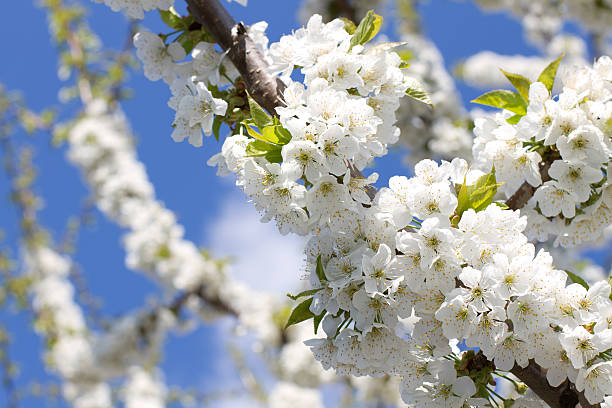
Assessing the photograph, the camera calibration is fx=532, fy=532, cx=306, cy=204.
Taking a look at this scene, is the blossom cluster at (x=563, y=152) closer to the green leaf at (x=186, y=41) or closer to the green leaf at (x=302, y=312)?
the green leaf at (x=302, y=312)

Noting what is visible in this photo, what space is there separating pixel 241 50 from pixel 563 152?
3.20ft

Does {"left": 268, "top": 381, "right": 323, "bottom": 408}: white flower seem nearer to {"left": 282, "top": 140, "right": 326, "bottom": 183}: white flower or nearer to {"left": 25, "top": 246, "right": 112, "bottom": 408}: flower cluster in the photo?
{"left": 25, "top": 246, "right": 112, "bottom": 408}: flower cluster

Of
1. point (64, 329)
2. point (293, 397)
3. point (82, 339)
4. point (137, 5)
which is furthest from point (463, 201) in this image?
point (64, 329)

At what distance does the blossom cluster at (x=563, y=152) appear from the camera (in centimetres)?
144

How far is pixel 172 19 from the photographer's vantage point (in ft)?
6.01

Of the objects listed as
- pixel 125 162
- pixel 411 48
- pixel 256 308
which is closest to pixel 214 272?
pixel 256 308

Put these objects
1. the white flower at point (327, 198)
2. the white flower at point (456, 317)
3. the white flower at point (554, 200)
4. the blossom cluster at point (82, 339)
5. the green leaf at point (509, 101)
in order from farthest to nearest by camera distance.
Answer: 1. the blossom cluster at point (82, 339)
2. the green leaf at point (509, 101)
3. the white flower at point (554, 200)
4. the white flower at point (327, 198)
5. the white flower at point (456, 317)

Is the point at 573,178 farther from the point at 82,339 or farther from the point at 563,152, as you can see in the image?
the point at 82,339

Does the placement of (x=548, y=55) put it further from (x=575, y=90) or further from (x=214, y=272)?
(x=575, y=90)

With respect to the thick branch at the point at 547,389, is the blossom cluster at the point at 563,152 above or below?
above

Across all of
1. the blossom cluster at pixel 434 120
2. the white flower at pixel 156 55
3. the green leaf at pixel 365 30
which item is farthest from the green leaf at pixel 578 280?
the blossom cluster at pixel 434 120

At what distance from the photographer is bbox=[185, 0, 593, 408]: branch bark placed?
137cm

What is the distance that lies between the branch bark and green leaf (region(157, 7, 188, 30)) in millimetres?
114

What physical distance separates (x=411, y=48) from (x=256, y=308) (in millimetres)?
3221
